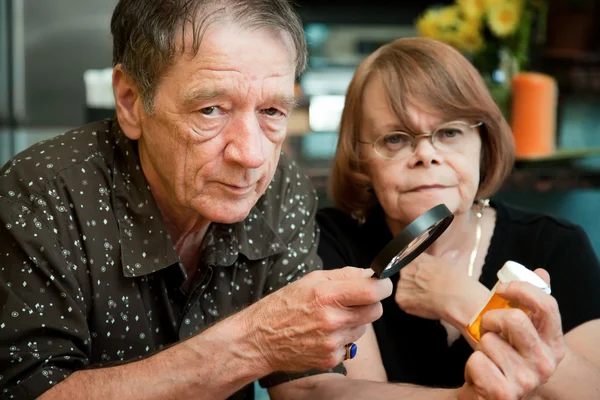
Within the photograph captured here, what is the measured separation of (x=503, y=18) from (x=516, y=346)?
63.2 inches

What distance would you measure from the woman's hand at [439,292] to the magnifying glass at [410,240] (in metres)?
0.42

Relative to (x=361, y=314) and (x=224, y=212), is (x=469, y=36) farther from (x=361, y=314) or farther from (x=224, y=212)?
(x=361, y=314)

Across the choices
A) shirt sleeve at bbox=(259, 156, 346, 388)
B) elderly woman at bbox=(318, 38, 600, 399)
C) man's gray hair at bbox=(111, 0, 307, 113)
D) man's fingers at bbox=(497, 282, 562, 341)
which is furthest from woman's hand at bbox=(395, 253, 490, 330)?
man's gray hair at bbox=(111, 0, 307, 113)

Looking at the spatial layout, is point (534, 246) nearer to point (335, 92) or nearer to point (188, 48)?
point (188, 48)

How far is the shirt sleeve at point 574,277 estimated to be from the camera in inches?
65.3

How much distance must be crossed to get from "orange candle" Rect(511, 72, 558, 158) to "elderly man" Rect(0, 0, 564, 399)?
54.9 inches

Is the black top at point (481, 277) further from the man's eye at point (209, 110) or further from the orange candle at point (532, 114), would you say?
the orange candle at point (532, 114)

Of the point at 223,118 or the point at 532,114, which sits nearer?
the point at 223,118

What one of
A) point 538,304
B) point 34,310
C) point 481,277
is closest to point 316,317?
point 538,304

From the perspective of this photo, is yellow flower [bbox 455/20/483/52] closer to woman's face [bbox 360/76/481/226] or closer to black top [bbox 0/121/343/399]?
woman's face [bbox 360/76/481/226]

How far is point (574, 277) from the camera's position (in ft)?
5.57

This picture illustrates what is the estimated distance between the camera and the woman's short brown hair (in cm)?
166

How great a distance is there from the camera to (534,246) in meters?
1.76

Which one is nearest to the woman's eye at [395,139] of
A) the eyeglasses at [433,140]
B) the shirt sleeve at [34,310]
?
the eyeglasses at [433,140]
